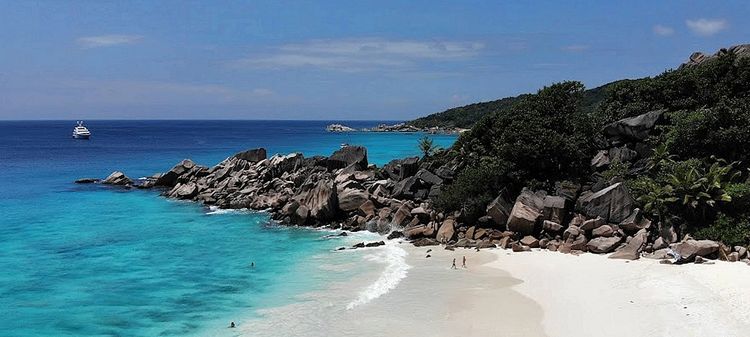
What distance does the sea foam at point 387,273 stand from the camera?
80.9ft

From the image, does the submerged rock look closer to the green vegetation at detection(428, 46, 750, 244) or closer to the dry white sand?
the green vegetation at detection(428, 46, 750, 244)

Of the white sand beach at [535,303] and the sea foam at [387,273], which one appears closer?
the white sand beach at [535,303]

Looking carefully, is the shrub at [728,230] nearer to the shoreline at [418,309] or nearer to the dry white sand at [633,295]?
the dry white sand at [633,295]

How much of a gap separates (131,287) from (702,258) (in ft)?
88.3

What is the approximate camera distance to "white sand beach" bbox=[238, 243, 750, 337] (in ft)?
66.5

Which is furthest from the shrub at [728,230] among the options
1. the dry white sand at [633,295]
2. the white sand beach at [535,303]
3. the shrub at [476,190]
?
the shrub at [476,190]

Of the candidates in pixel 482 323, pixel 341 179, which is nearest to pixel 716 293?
pixel 482 323

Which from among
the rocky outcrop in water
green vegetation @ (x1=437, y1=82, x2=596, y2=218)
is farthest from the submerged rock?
green vegetation @ (x1=437, y1=82, x2=596, y2=218)

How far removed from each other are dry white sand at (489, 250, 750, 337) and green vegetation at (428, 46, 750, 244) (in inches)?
183

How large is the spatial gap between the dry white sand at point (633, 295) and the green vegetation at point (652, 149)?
4659mm

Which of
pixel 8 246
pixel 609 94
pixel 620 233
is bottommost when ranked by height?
pixel 8 246

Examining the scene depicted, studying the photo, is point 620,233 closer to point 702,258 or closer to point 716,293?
point 702,258

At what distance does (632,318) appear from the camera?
20.7 metres

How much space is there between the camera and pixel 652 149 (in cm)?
3659
